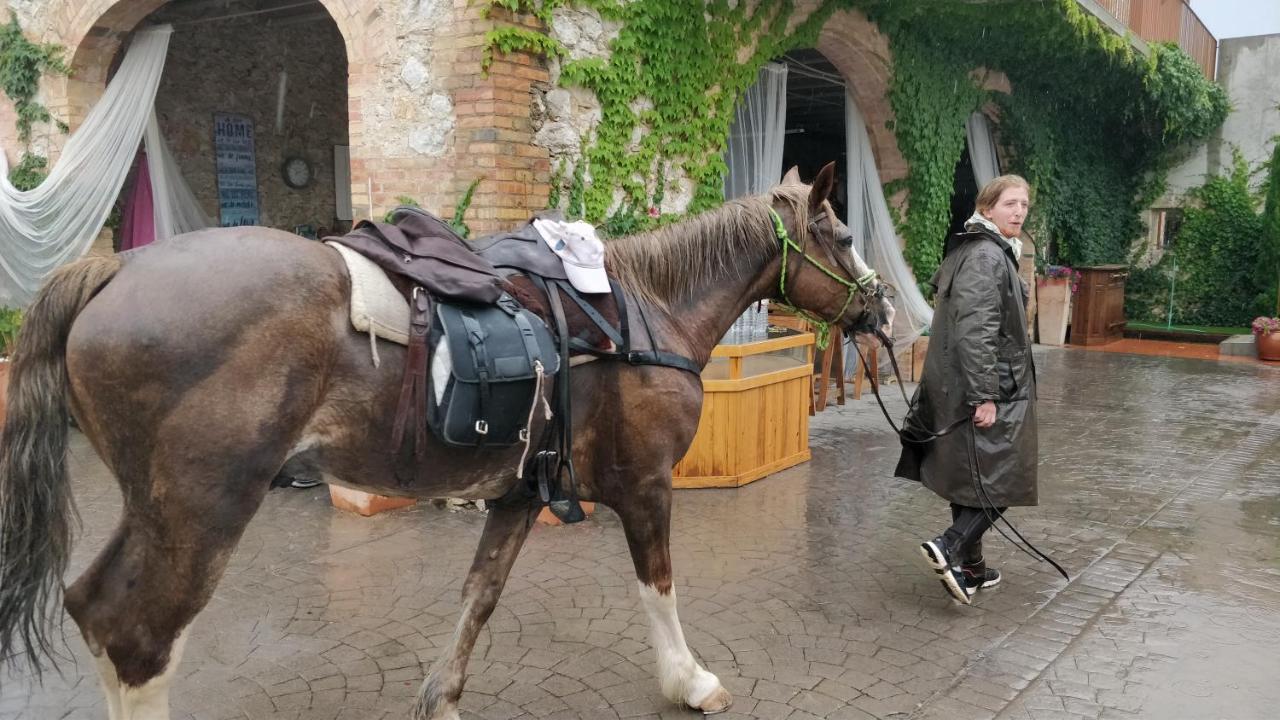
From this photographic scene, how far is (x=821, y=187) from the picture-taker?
3.44 m

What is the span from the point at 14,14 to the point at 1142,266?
18591mm

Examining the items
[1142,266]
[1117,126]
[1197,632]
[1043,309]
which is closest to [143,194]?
[1197,632]

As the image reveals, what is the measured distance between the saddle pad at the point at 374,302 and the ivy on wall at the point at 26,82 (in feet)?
22.8

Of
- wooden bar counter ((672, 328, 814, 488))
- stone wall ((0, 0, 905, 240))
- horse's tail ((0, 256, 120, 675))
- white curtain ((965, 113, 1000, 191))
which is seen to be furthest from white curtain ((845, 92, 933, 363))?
horse's tail ((0, 256, 120, 675))

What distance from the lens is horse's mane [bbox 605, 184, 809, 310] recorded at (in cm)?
331

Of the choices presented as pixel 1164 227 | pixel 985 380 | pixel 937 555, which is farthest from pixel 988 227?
pixel 1164 227

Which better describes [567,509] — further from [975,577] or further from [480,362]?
[975,577]

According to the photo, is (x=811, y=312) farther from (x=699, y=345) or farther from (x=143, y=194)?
(x=143, y=194)

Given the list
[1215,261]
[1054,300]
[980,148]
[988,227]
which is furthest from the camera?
[1215,261]

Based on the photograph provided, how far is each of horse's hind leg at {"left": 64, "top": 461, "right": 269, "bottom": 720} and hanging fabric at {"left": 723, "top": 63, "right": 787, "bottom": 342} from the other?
6.67 metres

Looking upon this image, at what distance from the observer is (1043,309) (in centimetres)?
1491

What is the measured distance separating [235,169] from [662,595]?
887cm

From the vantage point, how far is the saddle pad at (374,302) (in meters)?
2.51

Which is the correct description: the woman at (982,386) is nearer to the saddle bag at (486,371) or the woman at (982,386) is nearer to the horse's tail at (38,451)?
the saddle bag at (486,371)
